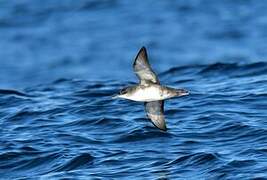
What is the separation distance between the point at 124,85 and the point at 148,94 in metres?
6.16

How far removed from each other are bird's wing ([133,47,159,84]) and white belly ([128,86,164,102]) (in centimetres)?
12

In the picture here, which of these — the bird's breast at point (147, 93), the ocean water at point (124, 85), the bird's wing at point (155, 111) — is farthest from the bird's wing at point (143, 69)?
the ocean water at point (124, 85)

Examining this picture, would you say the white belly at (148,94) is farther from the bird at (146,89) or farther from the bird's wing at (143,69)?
the bird's wing at (143,69)

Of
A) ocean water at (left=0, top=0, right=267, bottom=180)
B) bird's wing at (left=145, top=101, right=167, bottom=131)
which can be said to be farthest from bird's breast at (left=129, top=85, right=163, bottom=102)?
ocean water at (left=0, top=0, right=267, bottom=180)

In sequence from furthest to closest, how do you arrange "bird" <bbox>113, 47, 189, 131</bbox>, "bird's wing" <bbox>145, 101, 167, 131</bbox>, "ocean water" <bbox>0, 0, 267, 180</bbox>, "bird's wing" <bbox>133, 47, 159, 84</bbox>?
"ocean water" <bbox>0, 0, 267, 180</bbox>
"bird's wing" <bbox>145, 101, 167, 131</bbox>
"bird" <bbox>113, 47, 189, 131</bbox>
"bird's wing" <bbox>133, 47, 159, 84</bbox>

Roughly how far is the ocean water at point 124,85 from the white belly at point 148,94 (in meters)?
1.08

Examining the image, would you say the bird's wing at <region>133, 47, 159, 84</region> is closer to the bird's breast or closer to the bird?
the bird

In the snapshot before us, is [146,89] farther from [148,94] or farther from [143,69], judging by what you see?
[143,69]

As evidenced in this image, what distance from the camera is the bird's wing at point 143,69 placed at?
12.2 meters

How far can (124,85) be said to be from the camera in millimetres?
18516

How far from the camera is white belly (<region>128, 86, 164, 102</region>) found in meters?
12.4

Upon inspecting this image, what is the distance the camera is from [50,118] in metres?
16.3

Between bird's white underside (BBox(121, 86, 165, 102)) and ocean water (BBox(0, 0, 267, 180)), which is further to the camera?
ocean water (BBox(0, 0, 267, 180))

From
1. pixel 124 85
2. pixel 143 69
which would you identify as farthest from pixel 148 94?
pixel 124 85
